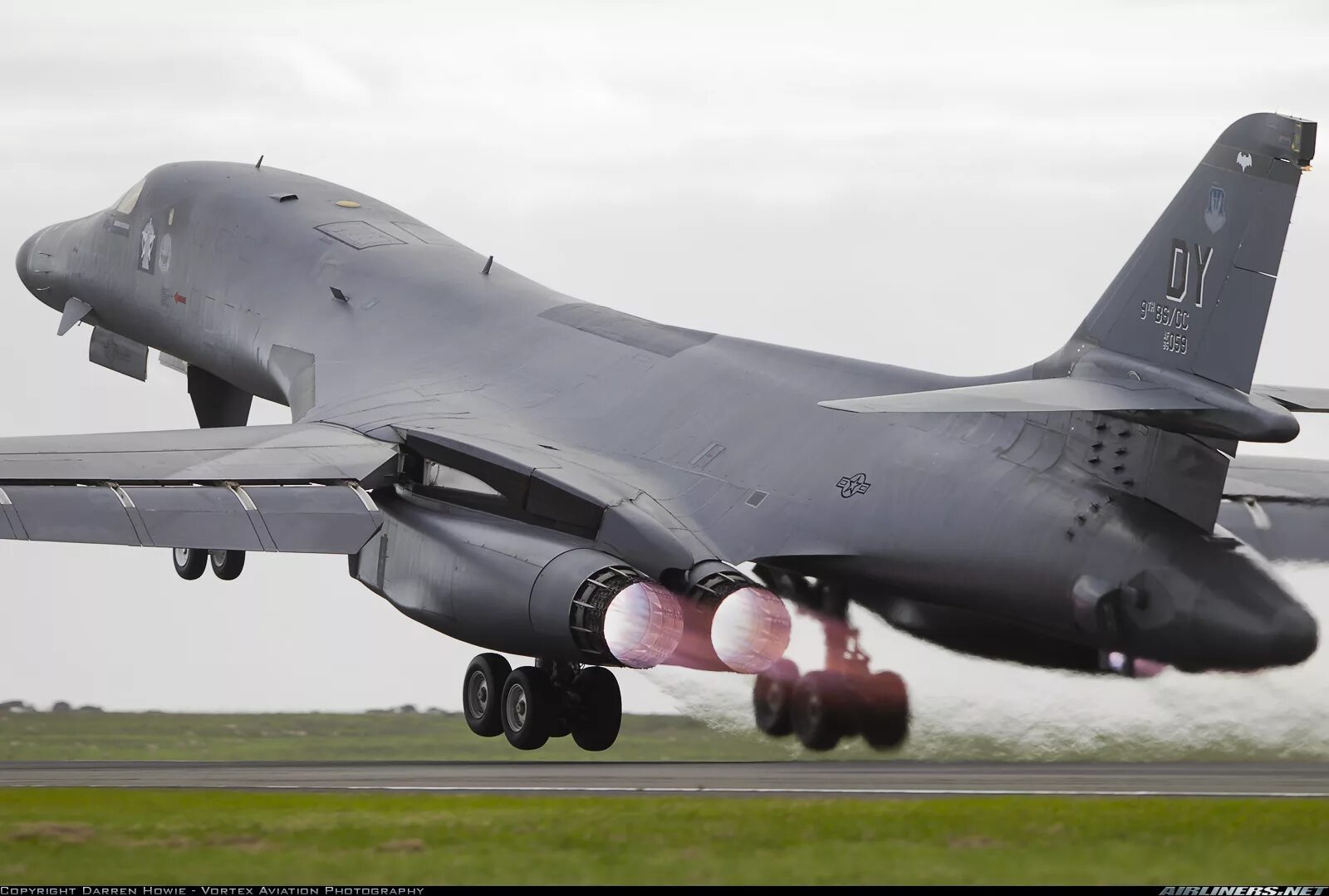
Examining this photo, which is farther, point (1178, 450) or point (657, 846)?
point (1178, 450)

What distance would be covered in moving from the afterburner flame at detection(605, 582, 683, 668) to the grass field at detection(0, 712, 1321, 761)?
2025 millimetres

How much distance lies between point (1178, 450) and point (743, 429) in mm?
4442

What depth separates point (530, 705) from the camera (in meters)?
17.0

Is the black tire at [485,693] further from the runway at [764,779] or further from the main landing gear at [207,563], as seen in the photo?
the main landing gear at [207,563]

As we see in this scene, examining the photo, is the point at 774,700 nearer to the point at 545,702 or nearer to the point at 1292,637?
the point at 545,702

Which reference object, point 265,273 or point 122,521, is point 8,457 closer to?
point 122,521

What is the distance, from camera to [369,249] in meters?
22.2

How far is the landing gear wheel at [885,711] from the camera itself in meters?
16.4

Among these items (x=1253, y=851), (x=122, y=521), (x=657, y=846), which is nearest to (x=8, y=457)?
(x=122, y=521)

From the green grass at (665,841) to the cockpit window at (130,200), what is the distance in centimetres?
1167

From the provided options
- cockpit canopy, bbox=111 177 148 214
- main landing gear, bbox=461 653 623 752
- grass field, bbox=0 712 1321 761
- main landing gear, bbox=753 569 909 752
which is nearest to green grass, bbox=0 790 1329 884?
main landing gear, bbox=753 569 909 752

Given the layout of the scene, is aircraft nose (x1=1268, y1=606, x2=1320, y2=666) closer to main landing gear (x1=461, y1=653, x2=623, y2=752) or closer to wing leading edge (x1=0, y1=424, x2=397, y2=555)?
main landing gear (x1=461, y1=653, x2=623, y2=752)

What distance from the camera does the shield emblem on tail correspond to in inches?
541

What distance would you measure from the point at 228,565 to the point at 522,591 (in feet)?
22.6
